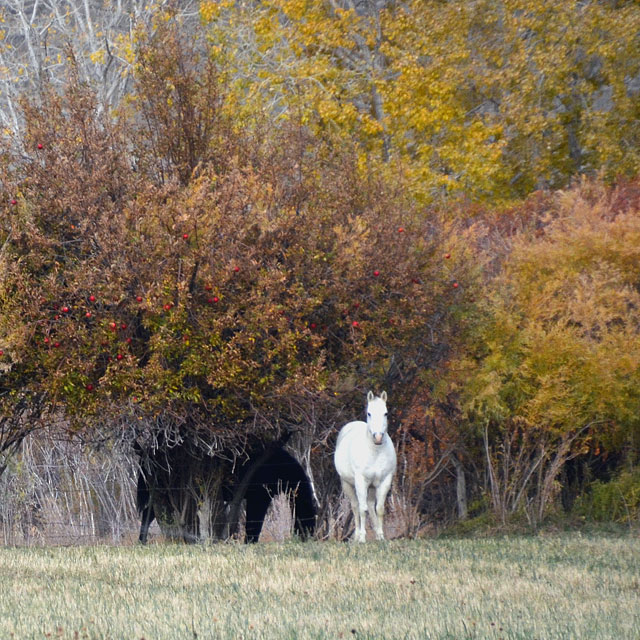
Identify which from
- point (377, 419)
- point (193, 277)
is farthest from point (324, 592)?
point (193, 277)

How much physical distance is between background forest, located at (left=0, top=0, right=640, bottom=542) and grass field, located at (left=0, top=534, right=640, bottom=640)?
9.72 feet

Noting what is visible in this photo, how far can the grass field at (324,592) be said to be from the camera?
241 inches

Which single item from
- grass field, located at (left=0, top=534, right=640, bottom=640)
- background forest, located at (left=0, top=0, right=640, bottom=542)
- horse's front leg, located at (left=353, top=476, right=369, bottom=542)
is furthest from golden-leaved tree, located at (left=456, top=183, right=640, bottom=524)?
grass field, located at (left=0, top=534, right=640, bottom=640)

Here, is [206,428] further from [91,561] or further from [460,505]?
[460,505]

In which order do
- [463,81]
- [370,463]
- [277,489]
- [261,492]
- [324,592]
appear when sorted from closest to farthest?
[324,592] < [370,463] < [277,489] < [261,492] < [463,81]

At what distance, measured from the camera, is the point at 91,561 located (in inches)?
393

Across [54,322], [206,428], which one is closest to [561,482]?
[206,428]

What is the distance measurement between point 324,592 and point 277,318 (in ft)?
19.9

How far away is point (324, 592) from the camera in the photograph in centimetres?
772

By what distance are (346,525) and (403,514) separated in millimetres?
979

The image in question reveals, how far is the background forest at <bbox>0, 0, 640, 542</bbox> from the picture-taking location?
43.6 feet

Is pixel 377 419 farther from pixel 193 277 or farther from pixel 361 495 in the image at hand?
pixel 193 277

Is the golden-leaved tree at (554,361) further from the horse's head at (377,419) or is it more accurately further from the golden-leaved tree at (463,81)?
the golden-leaved tree at (463,81)

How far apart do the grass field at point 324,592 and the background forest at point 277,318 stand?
2962mm
